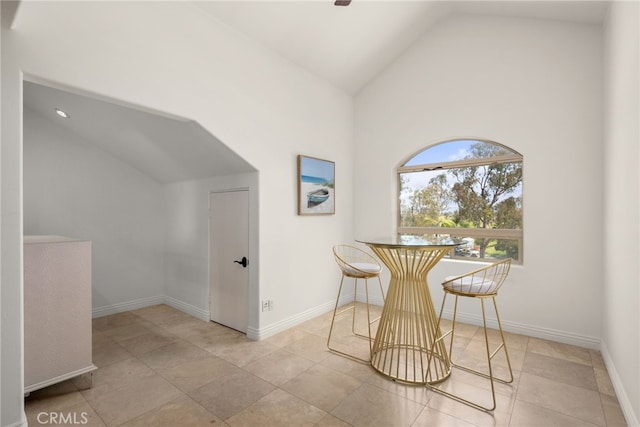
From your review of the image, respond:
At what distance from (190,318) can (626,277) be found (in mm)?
4287

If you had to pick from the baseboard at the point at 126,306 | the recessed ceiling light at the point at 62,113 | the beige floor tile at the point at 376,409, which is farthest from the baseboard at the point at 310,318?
the recessed ceiling light at the point at 62,113

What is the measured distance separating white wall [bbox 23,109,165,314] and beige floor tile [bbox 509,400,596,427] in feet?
14.7

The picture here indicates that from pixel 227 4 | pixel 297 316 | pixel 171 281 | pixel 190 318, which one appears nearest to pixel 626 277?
pixel 297 316

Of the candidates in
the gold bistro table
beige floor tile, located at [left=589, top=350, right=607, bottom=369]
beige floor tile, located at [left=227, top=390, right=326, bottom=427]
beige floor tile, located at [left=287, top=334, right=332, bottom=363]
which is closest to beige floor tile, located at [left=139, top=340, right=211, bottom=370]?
beige floor tile, located at [left=287, top=334, right=332, bottom=363]

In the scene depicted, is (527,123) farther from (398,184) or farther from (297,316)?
(297,316)

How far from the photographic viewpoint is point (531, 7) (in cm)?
318

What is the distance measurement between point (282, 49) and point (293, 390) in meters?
3.37

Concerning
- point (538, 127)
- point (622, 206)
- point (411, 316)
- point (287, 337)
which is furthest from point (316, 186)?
point (622, 206)

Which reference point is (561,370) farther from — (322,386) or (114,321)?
(114,321)

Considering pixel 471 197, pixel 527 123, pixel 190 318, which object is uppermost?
pixel 527 123

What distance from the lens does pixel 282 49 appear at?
11.5 feet

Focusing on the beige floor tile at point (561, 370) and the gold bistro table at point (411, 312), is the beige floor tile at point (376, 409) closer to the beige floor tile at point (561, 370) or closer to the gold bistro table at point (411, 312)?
→ the gold bistro table at point (411, 312)

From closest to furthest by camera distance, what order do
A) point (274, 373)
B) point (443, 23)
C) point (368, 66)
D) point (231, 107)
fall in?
1. point (274, 373)
2. point (231, 107)
3. point (443, 23)
4. point (368, 66)

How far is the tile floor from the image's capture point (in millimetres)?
2037
